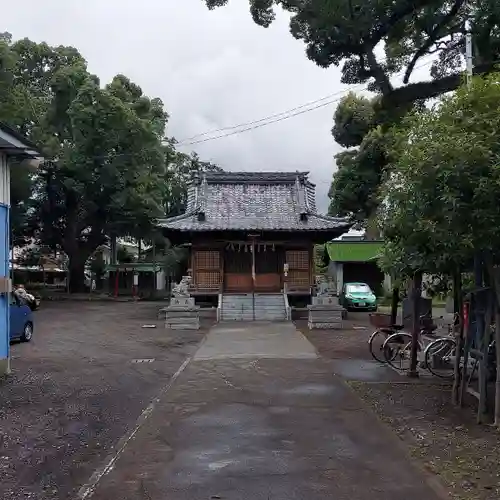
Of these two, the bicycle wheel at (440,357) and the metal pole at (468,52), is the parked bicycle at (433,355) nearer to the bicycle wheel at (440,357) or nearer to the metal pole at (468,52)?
the bicycle wheel at (440,357)

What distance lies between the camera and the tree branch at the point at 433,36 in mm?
11830

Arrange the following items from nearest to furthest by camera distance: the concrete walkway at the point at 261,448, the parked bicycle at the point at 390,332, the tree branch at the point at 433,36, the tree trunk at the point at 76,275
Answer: the concrete walkway at the point at 261,448 → the tree branch at the point at 433,36 → the parked bicycle at the point at 390,332 → the tree trunk at the point at 76,275

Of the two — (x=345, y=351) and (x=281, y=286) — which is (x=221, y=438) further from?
(x=281, y=286)

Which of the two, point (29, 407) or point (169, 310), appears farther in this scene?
point (169, 310)

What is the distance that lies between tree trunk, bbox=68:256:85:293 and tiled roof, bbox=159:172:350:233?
14.8 meters

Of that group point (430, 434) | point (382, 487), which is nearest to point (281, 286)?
point (430, 434)

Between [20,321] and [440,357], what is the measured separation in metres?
11.2

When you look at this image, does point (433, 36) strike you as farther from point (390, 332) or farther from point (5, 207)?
point (5, 207)

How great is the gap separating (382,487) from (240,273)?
23971mm

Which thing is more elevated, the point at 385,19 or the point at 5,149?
the point at 385,19

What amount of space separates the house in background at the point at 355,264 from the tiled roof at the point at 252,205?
674 cm

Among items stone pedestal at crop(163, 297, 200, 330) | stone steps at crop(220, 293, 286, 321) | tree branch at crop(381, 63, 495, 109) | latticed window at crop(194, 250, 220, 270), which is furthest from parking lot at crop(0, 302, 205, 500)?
latticed window at crop(194, 250, 220, 270)

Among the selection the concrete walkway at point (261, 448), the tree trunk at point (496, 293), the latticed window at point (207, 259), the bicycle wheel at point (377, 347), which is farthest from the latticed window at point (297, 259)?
the tree trunk at point (496, 293)

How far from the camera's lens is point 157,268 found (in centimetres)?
4412
